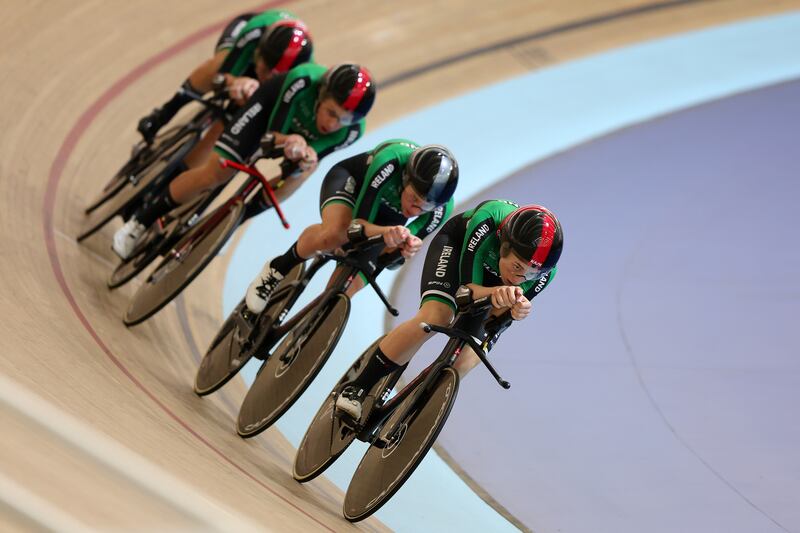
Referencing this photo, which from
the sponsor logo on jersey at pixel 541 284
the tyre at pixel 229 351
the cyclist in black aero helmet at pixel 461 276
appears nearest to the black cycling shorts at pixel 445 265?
the cyclist in black aero helmet at pixel 461 276

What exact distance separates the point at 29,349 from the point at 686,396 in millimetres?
3033

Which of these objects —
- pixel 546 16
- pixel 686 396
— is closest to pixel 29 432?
pixel 686 396

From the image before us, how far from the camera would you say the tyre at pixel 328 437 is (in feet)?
13.2

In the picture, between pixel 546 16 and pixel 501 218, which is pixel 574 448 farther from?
pixel 546 16

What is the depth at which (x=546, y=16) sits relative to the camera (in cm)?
966

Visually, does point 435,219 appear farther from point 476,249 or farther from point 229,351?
point 229,351

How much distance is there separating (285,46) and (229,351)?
1546 mm

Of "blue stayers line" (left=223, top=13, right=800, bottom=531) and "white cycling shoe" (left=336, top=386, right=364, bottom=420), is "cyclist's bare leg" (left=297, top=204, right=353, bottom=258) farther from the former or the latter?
"blue stayers line" (left=223, top=13, right=800, bottom=531)

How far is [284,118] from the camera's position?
4836 millimetres

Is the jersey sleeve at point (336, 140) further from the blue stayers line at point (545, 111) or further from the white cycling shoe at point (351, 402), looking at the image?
the white cycling shoe at point (351, 402)

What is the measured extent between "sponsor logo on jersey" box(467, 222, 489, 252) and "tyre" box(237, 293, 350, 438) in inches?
22.7

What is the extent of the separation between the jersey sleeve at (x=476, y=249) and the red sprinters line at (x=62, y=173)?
970 millimetres

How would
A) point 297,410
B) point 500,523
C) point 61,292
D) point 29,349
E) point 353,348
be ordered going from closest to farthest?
point 29,349 < point 500,523 < point 61,292 < point 297,410 < point 353,348

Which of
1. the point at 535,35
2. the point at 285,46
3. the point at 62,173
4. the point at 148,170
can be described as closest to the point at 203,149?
the point at 148,170
